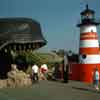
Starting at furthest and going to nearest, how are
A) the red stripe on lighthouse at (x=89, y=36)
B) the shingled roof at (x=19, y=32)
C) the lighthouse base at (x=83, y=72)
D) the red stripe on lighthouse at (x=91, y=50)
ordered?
the red stripe on lighthouse at (x=89, y=36) < the red stripe on lighthouse at (x=91, y=50) < the lighthouse base at (x=83, y=72) < the shingled roof at (x=19, y=32)

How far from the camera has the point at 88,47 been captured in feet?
102

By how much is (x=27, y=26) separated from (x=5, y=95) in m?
6.23

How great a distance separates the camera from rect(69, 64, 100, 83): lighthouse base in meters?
30.7

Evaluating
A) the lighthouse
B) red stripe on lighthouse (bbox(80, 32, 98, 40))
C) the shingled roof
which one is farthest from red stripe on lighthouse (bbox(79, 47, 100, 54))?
the shingled roof

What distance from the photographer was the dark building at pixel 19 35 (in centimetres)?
1983

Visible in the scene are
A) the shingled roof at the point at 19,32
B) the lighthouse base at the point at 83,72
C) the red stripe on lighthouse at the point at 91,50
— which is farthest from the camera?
the red stripe on lighthouse at the point at 91,50

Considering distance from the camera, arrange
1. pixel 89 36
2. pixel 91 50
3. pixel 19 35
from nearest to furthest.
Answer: pixel 19 35 → pixel 91 50 → pixel 89 36

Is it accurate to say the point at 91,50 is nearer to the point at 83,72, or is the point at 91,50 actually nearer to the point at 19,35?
the point at 83,72

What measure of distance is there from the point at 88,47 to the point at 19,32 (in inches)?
479

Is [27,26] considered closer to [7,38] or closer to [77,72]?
[7,38]

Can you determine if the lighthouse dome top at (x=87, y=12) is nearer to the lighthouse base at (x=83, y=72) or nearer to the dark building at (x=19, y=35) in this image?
the lighthouse base at (x=83, y=72)

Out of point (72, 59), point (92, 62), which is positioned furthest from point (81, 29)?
point (72, 59)

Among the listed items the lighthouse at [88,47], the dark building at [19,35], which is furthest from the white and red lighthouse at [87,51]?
the dark building at [19,35]

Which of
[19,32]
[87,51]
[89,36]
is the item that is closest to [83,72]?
[87,51]
